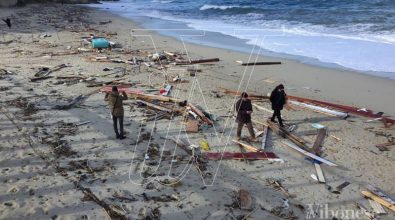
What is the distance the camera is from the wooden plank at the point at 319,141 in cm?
1152

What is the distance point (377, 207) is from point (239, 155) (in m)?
3.79

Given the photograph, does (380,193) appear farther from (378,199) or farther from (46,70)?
(46,70)

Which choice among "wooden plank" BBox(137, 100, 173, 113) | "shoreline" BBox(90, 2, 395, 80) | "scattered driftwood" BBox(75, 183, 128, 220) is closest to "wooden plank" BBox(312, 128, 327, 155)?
"wooden plank" BBox(137, 100, 173, 113)

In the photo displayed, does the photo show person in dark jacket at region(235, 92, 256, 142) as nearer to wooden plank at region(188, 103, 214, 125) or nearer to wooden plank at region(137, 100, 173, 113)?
wooden plank at region(188, 103, 214, 125)

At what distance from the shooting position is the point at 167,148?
Answer: 36.9 feet

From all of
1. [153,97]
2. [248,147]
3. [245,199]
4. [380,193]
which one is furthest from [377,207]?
[153,97]

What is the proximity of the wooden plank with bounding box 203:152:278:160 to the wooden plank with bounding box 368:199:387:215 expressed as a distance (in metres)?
2.89

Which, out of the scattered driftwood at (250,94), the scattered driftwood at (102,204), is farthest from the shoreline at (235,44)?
the scattered driftwood at (102,204)

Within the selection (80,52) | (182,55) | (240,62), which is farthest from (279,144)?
(80,52)

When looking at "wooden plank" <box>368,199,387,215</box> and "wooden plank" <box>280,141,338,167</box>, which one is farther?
"wooden plank" <box>280,141,338,167</box>

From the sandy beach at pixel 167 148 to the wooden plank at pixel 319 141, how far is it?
0.16 meters

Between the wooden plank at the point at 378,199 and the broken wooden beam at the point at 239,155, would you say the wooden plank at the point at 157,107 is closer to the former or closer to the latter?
the broken wooden beam at the point at 239,155

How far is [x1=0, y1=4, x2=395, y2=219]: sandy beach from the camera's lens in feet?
28.1

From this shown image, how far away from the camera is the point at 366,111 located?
1451 cm
